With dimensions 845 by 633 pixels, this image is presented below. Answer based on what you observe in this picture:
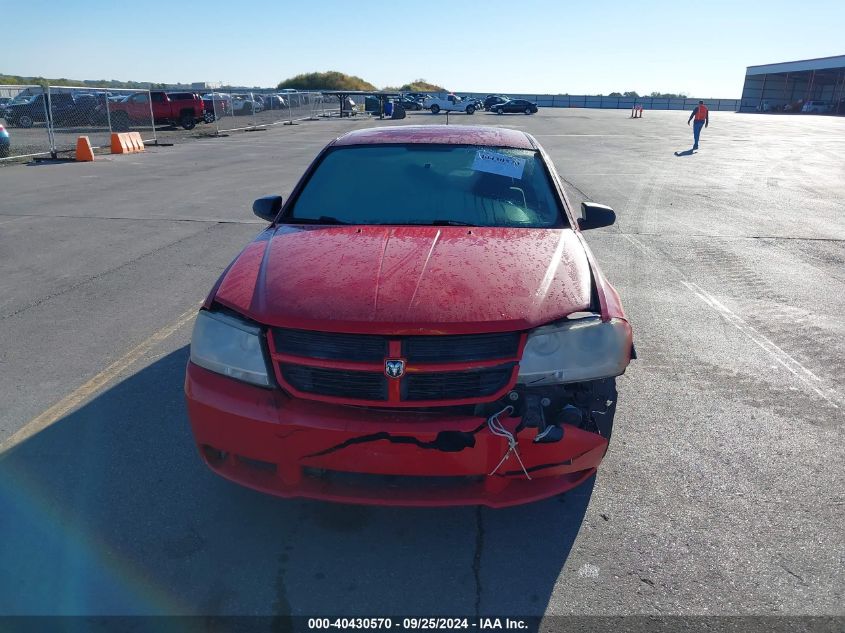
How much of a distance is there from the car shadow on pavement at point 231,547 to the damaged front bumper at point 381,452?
327mm

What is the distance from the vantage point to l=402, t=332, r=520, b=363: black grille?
8.43 ft

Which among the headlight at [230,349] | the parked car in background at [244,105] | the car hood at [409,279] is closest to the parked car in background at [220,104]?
the parked car in background at [244,105]

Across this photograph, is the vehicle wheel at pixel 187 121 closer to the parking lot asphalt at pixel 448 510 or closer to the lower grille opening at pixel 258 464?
the parking lot asphalt at pixel 448 510

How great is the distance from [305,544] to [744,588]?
182 centimetres

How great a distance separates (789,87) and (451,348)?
334 ft

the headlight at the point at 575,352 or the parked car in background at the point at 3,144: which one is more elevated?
the headlight at the point at 575,352

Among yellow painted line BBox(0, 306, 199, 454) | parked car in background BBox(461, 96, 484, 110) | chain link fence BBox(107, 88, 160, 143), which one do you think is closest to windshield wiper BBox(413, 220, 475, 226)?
yellow painted line BBox(0, 306, 199, 454)

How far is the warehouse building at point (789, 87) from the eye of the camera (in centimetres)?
7806

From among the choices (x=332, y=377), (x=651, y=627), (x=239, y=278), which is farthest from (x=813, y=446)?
(x=239, y=278)

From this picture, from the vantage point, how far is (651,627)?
7.75 ft

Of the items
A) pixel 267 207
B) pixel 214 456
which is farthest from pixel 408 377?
pixel 267 207

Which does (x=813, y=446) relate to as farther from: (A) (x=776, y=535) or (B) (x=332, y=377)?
(B) (x=332, y=377)

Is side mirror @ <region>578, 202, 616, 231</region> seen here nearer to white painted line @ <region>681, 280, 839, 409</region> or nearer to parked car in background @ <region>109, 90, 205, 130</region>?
white painted line @ <region>681, 280, 839, 409</region>

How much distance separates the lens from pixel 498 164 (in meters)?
4.15
